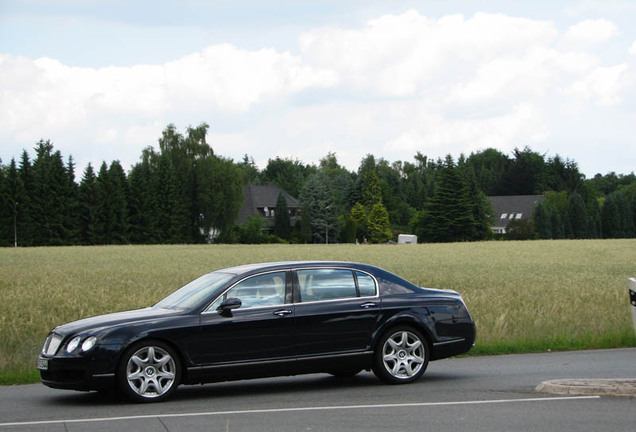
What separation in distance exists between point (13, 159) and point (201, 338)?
94.9 m

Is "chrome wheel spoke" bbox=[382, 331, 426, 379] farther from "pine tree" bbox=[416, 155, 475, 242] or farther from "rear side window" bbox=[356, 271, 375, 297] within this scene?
"pine tree" bbox=[416, 155, 475, 242]

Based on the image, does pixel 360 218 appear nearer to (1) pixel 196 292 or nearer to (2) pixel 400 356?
(2) pixel 400 356

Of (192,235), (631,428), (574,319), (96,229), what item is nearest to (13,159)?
(96,229)

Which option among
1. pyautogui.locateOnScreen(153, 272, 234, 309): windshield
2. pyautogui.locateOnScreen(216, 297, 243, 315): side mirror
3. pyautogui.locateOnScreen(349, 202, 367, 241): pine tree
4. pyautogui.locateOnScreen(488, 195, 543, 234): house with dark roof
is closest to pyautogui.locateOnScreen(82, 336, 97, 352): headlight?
pyautogui.locateOnScreen(153, 272, 234, 309): windshield

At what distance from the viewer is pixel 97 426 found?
7906 millimetres

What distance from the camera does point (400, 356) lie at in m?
10.4

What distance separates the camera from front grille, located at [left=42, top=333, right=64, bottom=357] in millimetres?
9321

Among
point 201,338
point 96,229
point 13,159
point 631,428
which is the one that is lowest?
point 631,428

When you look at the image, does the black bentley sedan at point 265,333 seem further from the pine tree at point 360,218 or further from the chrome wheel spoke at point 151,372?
the pine tree at point 360,218

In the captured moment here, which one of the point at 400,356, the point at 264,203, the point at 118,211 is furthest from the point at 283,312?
the point at 264,203

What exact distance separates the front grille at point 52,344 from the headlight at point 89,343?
0.36 m

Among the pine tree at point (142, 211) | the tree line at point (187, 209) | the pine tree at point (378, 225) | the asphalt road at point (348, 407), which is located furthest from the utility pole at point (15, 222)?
the asphalt road at point (348, 407)

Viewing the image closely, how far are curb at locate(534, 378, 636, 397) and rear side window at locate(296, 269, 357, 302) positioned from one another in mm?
2441

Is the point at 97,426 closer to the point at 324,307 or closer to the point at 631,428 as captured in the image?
the point at 324,307
